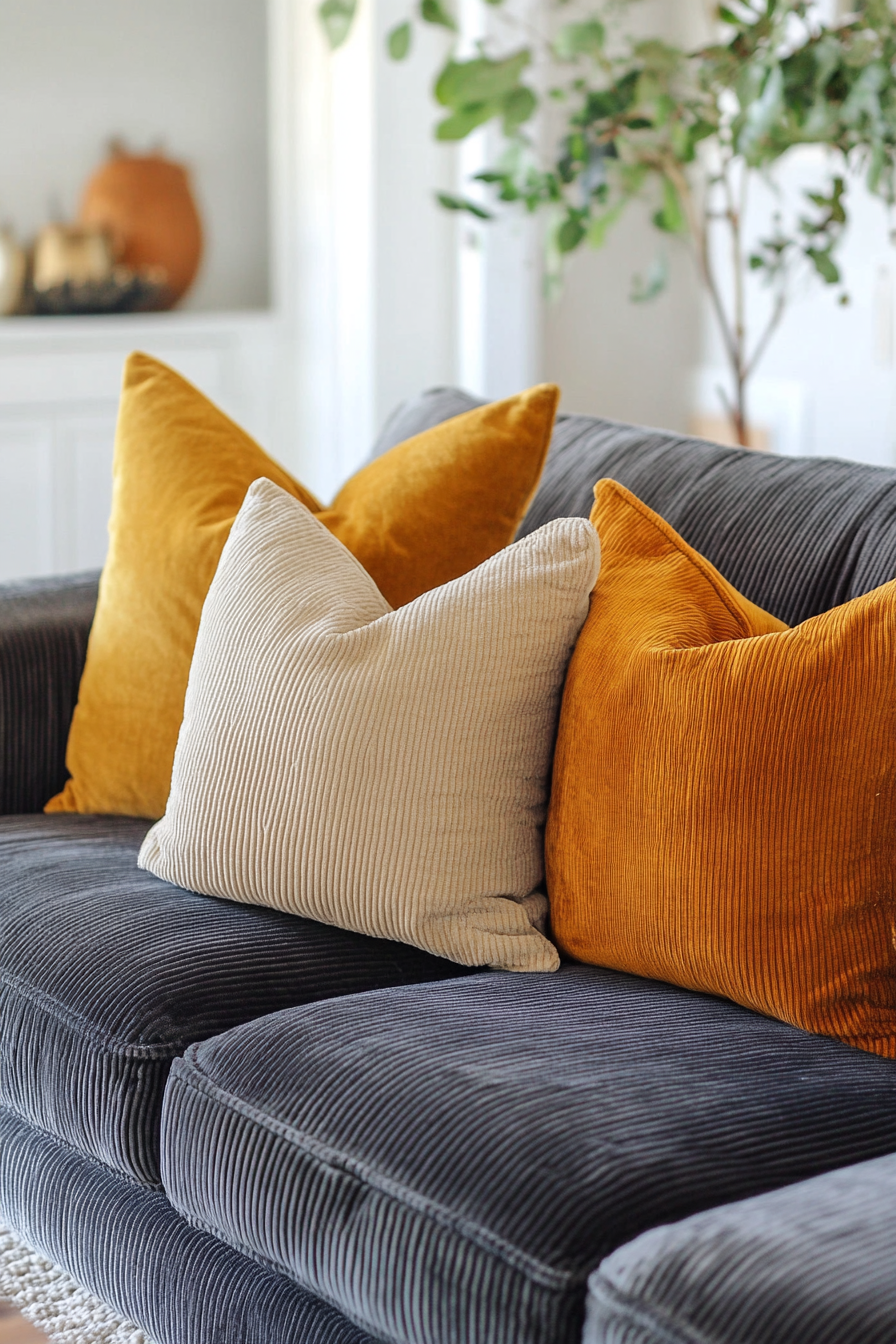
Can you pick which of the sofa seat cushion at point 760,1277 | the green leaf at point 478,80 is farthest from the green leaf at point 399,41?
the sofa seat cushion at point 760,1277

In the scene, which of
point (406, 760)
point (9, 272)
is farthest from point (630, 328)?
point (406, 760)

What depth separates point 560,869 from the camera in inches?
52.6

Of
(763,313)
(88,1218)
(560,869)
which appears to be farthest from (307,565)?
(763,313)

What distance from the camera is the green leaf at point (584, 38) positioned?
7.80ft

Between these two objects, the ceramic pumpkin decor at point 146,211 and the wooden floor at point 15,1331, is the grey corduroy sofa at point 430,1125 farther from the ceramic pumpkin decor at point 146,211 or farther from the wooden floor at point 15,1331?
the ceramic pumpkin decor at point 146,211

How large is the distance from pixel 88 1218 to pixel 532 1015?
1.47 ft

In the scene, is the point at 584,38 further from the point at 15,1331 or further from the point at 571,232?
the point at 15,1331

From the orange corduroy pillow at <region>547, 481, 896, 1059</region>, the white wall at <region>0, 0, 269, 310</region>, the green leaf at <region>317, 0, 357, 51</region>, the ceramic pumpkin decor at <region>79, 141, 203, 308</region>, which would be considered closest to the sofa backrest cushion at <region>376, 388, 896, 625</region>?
the orange corduroy pillow at <region>547, 481, 896, 1059</region>

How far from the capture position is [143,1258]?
1.31m

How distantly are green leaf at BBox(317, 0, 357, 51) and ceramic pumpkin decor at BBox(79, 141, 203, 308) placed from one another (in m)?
0.92

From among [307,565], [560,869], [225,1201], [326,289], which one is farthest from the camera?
[326,289]

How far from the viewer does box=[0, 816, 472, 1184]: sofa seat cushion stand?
1243 mm

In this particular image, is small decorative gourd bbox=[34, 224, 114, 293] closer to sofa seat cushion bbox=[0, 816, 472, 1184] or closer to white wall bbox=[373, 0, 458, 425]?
white wall bbox=[373, 0, 458, 425]

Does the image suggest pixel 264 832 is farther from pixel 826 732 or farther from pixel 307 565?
pixel 826 732
